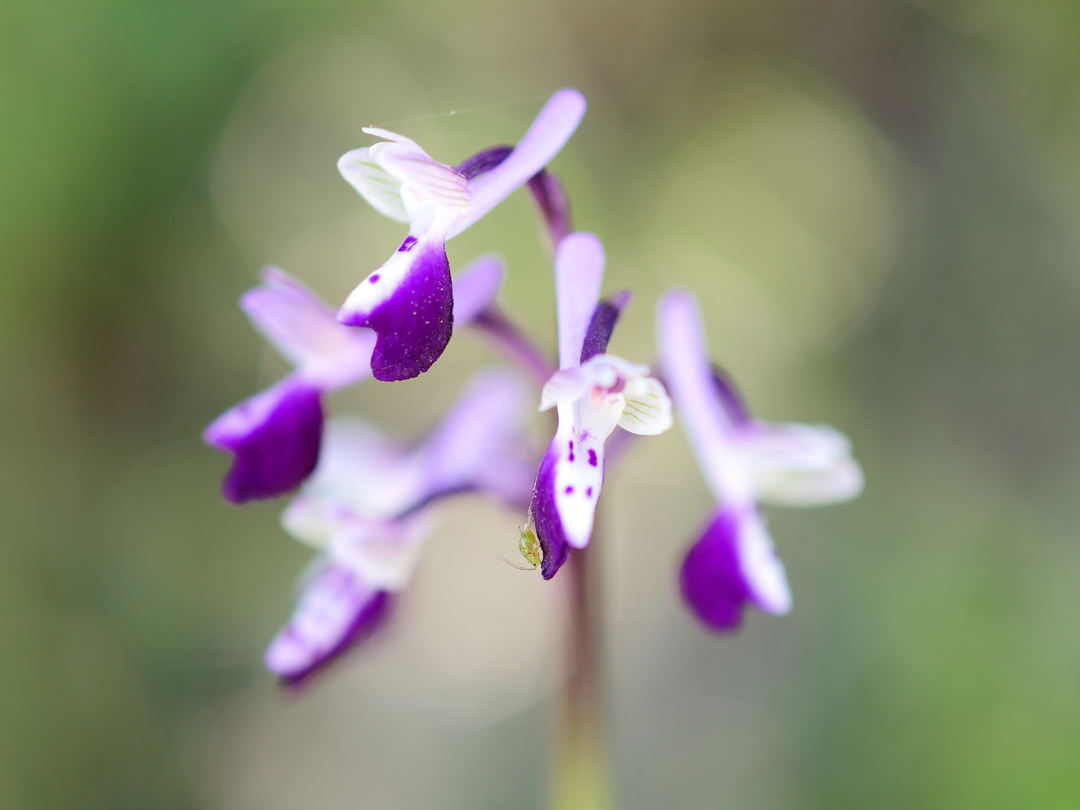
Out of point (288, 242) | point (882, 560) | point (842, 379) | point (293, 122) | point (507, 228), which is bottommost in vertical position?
point (882, 560)

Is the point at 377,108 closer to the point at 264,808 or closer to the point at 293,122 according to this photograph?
the point at 293,122

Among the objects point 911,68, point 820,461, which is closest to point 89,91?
point 820,461

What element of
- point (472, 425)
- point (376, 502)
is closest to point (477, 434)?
point (472, 425)

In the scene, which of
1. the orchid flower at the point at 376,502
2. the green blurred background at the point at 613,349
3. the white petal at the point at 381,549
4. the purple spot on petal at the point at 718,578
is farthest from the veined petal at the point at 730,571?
the green blurred background at the point at 613,349

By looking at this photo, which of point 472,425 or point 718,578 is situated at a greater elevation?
point 472,425

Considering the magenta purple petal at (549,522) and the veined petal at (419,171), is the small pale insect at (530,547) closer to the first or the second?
the magenta purple petal at (549,522)

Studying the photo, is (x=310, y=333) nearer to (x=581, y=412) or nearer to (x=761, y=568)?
(x=581, y=412)
